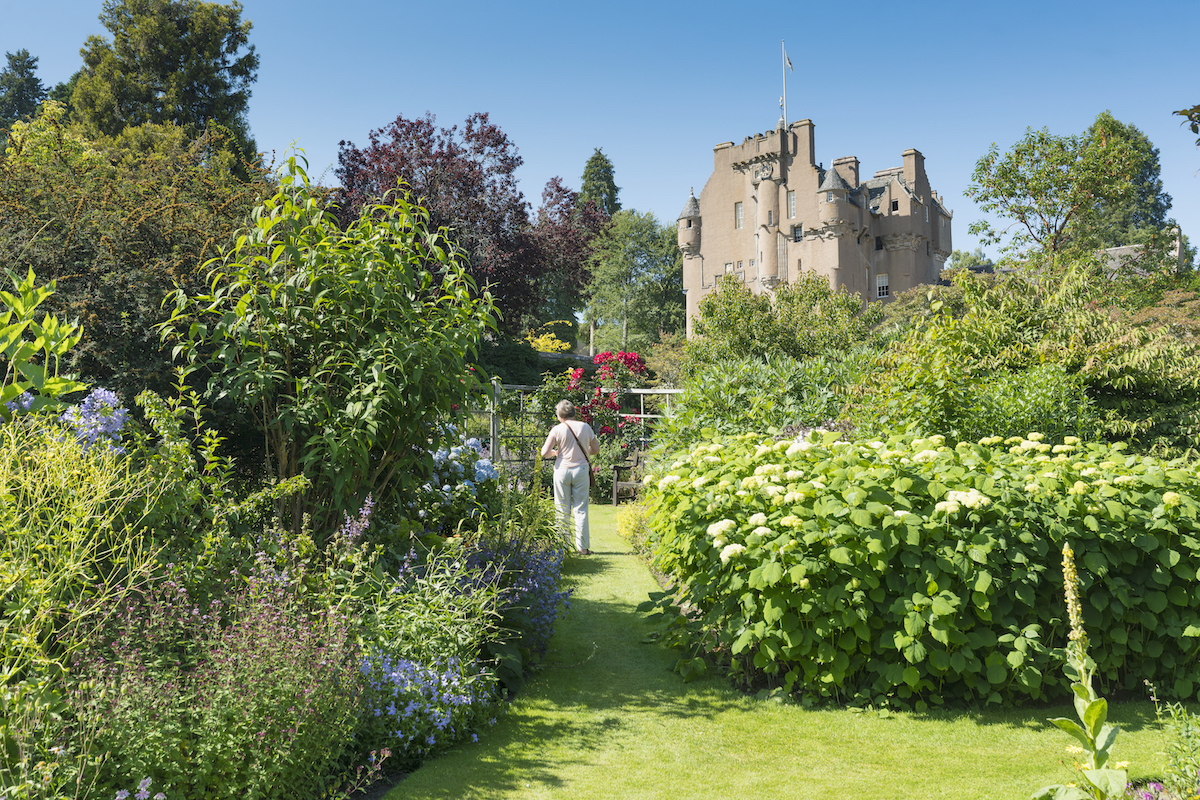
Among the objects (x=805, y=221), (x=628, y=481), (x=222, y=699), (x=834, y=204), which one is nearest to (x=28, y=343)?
(x=222, y=699)


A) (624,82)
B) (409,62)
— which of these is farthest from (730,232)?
(409,62)

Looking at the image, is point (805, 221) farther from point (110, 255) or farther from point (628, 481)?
point (110, 255)

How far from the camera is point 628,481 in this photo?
39.5ft

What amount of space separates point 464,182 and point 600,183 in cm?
3726

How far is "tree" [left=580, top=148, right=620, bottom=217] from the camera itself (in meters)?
55.4

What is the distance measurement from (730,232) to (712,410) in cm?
3838

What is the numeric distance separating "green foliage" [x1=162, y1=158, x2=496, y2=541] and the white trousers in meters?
3.54

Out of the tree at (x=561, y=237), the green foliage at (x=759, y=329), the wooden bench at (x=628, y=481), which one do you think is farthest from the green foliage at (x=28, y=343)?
the tree at (x=561, y=237)

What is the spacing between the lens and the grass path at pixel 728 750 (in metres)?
3.09

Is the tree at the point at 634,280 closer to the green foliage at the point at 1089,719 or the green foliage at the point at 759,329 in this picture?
the green foliage at the point at 759,329

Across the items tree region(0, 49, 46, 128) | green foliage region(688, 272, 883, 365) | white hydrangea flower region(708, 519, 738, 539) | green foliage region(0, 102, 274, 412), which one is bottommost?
white hydrangea flower region(708, 519, 738, 539)

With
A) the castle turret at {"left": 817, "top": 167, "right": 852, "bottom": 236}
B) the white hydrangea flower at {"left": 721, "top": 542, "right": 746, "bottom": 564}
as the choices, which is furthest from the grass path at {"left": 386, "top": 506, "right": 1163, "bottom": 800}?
the castle turret at {"left": 817, "top": 167, "right": 852, "bottom": 236}

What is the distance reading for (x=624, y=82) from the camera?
13.0 meters

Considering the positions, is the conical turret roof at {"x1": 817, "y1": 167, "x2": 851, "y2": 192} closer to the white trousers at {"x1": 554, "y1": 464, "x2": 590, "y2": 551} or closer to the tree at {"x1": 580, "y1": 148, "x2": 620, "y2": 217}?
the tree at {"x1": 580, "y1": 148, "x2": 620, "y2": 217}
